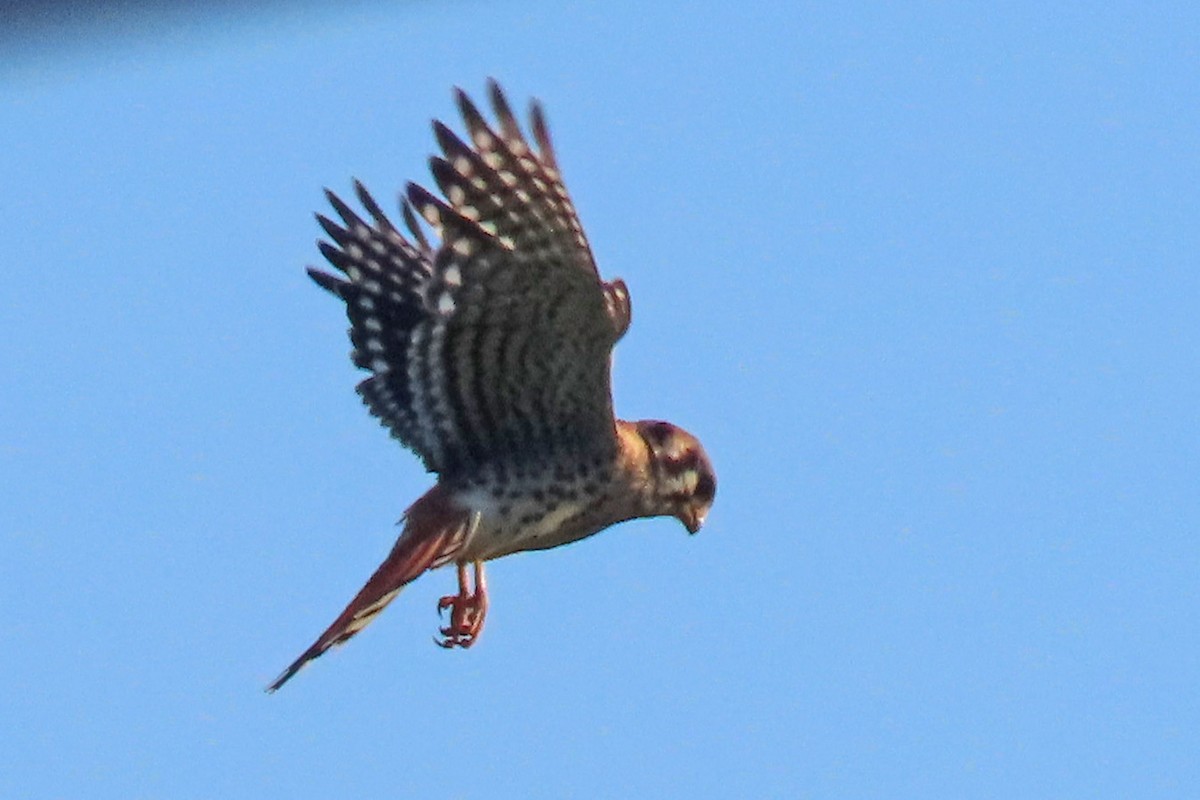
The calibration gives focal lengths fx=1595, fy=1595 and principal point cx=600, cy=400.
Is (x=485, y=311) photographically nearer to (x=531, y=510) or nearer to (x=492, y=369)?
(x=492, y=369)

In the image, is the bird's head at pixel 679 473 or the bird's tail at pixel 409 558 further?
the bird's head at pixel 679 473

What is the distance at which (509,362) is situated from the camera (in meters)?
4.79

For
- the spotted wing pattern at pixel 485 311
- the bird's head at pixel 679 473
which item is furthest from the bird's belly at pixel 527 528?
the bird's head at pixel 679 473

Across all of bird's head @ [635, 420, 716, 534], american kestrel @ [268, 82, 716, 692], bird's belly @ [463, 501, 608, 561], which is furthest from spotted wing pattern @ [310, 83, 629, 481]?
bird's head @ [635, 420, 716, 534]

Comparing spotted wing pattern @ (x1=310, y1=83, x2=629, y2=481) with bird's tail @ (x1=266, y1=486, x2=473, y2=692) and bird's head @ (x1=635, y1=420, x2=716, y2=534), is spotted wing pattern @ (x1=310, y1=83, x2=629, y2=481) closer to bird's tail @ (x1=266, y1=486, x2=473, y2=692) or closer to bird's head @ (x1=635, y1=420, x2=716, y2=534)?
bird's tail @ (x1=266, y1=486, x2=473, y2=692)

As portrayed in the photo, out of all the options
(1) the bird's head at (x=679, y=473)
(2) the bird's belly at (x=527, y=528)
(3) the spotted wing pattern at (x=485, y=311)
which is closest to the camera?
(3) the spotted wing pattern at (x=485, y=311)

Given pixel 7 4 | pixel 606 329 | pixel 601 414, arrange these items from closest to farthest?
pixel 7 4, pixel 606 329, pixel 601 414

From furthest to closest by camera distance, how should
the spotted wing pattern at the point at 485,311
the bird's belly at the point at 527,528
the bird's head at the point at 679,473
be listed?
1. the bird's head at the point at 679,473
2. the bird's belly at the point at 527,528
3. the spotted wing pattern at the point at 485,311

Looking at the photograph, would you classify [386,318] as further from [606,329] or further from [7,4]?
[7,4]

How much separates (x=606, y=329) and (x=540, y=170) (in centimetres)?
56

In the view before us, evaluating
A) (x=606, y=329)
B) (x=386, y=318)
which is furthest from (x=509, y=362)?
(x=386, y=318)

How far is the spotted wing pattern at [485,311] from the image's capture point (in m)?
4.22

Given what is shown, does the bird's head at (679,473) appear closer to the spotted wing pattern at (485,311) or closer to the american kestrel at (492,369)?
the american kestrel at (492,369)

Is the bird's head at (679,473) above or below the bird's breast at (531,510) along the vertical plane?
above
